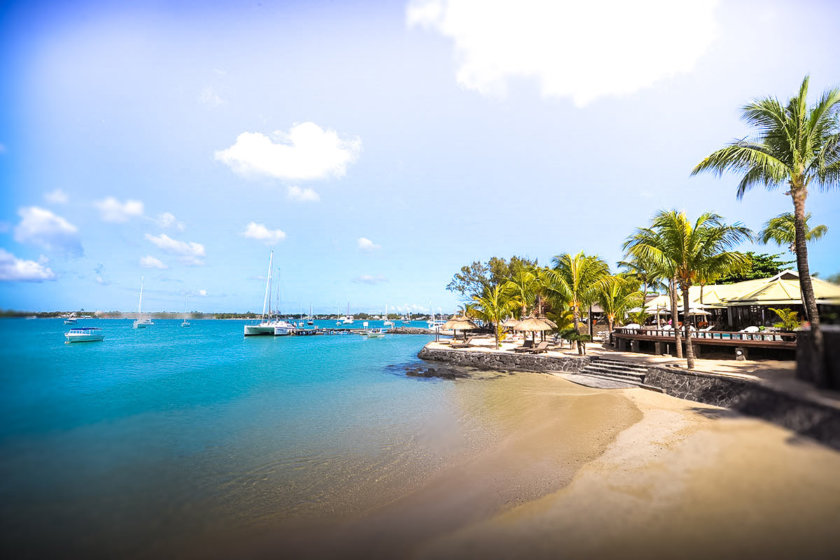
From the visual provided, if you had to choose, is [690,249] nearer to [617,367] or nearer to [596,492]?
[617,367]

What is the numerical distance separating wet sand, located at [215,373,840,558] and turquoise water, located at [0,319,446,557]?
0.97 m

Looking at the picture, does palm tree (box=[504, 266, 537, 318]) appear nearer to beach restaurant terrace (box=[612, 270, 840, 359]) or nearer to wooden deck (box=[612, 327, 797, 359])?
beach restaurant terrace (box=[612, 270, 840, 359])

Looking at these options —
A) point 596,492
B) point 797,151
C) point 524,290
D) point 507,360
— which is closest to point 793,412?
point 596,492

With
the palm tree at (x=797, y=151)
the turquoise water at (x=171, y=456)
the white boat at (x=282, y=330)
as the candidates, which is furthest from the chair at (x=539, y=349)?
the white boat at (x=282, y=330)

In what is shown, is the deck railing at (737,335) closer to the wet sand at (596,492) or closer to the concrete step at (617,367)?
the concrete step at (617,367)

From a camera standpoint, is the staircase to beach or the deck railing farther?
the staircase to beach

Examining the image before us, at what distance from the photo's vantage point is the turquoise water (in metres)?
5.36

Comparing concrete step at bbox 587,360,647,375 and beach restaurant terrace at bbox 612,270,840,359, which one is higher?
beach restaurant terrace at bbox 612,270,840,359

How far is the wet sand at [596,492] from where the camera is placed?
1521 mm

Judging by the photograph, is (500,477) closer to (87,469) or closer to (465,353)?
(87,469)

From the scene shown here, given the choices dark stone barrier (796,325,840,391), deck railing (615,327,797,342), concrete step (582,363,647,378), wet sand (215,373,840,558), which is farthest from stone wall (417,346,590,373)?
dark stone barrier (796,325,840,391)

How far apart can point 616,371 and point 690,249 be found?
649 centimetres

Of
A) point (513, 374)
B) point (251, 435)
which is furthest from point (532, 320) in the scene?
point (251, 435)

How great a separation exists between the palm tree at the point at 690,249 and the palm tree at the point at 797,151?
13.4 feet
